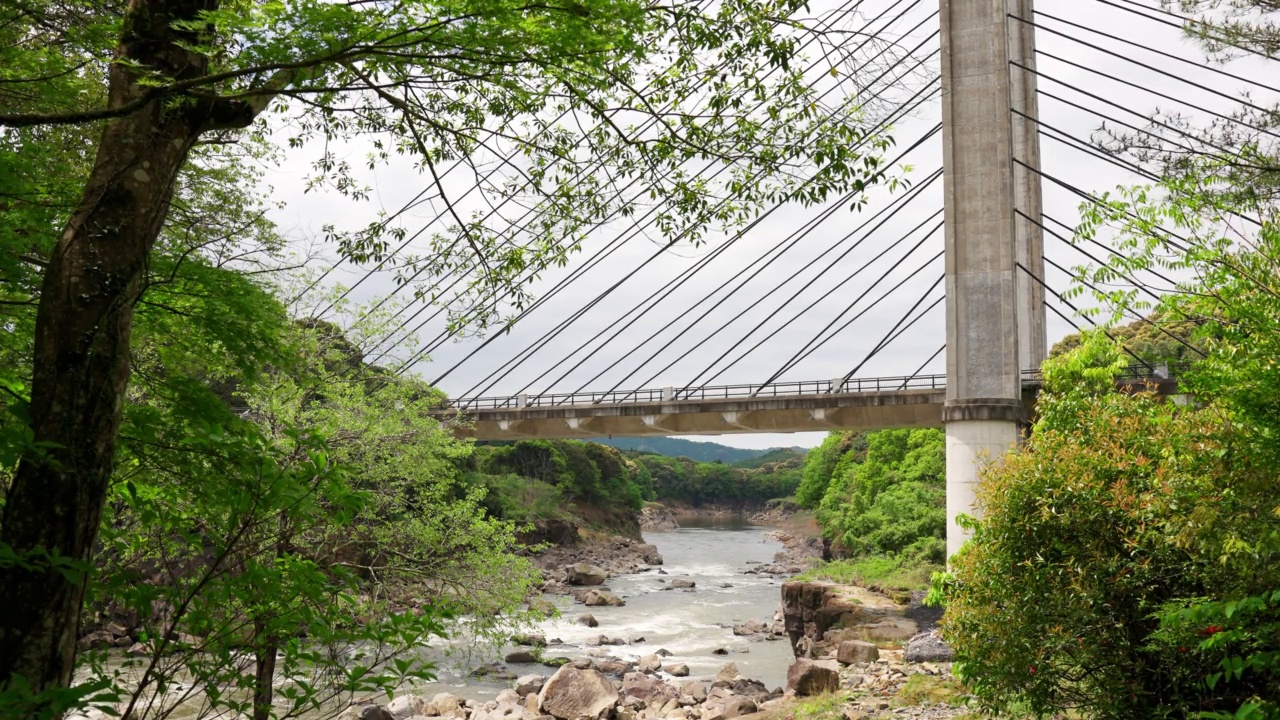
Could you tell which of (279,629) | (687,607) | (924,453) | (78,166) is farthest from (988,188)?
(924,453)

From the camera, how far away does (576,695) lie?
519 inches

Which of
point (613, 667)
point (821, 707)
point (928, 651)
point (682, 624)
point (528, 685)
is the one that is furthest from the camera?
point (682, 624)

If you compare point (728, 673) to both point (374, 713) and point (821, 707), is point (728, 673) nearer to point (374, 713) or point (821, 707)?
point (821, 707)

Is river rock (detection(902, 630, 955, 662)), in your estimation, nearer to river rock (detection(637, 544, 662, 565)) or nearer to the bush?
the bush

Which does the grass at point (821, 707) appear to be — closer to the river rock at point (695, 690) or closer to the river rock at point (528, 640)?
the river rock at point (695, 690)

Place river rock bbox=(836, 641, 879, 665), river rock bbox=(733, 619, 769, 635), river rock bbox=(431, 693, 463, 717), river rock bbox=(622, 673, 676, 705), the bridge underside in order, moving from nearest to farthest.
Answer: river rock bbox=(836, 641, 879, 665) → river rock bbox=(431, 693, 463, 717) → river rock bbox=(622, 673, 676, 705) → the bridge underside → river rock bbox=(733, 619, 769, 635)

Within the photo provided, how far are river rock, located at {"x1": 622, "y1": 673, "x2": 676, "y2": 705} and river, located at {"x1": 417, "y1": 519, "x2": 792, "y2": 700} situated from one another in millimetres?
1721

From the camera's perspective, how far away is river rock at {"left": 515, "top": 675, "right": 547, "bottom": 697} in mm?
14656

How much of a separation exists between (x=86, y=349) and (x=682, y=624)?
71.4 ft

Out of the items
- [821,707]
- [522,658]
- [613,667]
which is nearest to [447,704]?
[522,658]

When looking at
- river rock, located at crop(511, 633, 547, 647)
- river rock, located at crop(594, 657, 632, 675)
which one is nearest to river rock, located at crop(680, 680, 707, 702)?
river rock, located at crop(594, 657, 632, 675)

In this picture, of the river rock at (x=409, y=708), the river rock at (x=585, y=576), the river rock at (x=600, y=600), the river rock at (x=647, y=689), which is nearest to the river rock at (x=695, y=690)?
the river rock at (x=647, y=689)

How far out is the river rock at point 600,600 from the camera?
2614 centimetres

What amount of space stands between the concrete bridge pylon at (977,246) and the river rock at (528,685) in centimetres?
741
